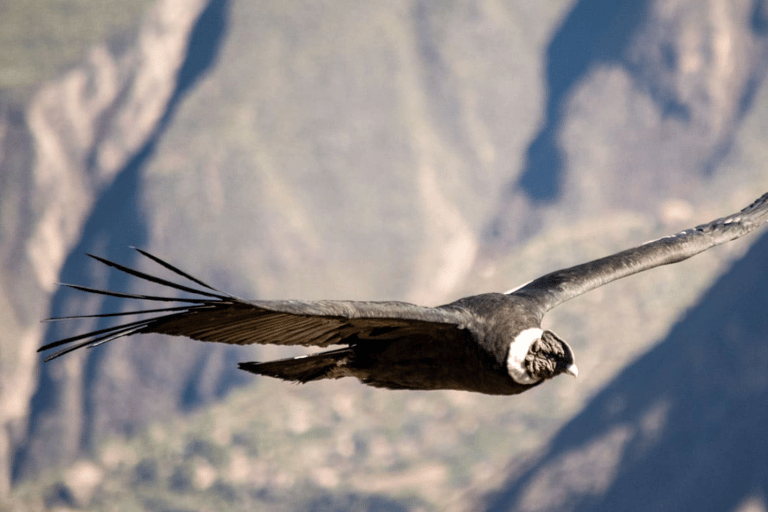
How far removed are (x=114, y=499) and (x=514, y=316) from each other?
170 m

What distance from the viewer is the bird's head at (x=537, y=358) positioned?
38.4 ft

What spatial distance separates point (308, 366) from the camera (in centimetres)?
1318

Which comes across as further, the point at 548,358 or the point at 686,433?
the point at 686,433

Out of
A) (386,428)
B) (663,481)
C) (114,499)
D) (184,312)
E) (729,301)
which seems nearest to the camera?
(184,312)

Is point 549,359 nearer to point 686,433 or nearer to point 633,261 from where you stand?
point 633,261

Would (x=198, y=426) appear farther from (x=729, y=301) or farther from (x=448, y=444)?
(x=729, y=301)

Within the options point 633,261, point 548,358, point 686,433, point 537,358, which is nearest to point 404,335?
point 537,358

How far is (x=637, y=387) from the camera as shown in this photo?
162625 millimetres

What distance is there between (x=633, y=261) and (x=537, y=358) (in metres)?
3.18

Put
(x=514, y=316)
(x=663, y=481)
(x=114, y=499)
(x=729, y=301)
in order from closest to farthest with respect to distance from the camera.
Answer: (x=514, y=316) → (x=663, y=481) → (x=729, y=301) → (x=114, y=499)

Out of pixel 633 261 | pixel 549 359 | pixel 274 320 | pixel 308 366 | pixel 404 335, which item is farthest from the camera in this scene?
pixel 633 261

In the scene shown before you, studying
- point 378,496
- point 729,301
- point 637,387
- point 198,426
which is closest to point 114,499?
point 198,426

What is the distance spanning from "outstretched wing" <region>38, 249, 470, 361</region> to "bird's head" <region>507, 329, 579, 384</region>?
681 mm

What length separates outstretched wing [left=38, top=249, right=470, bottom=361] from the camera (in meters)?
9.92
